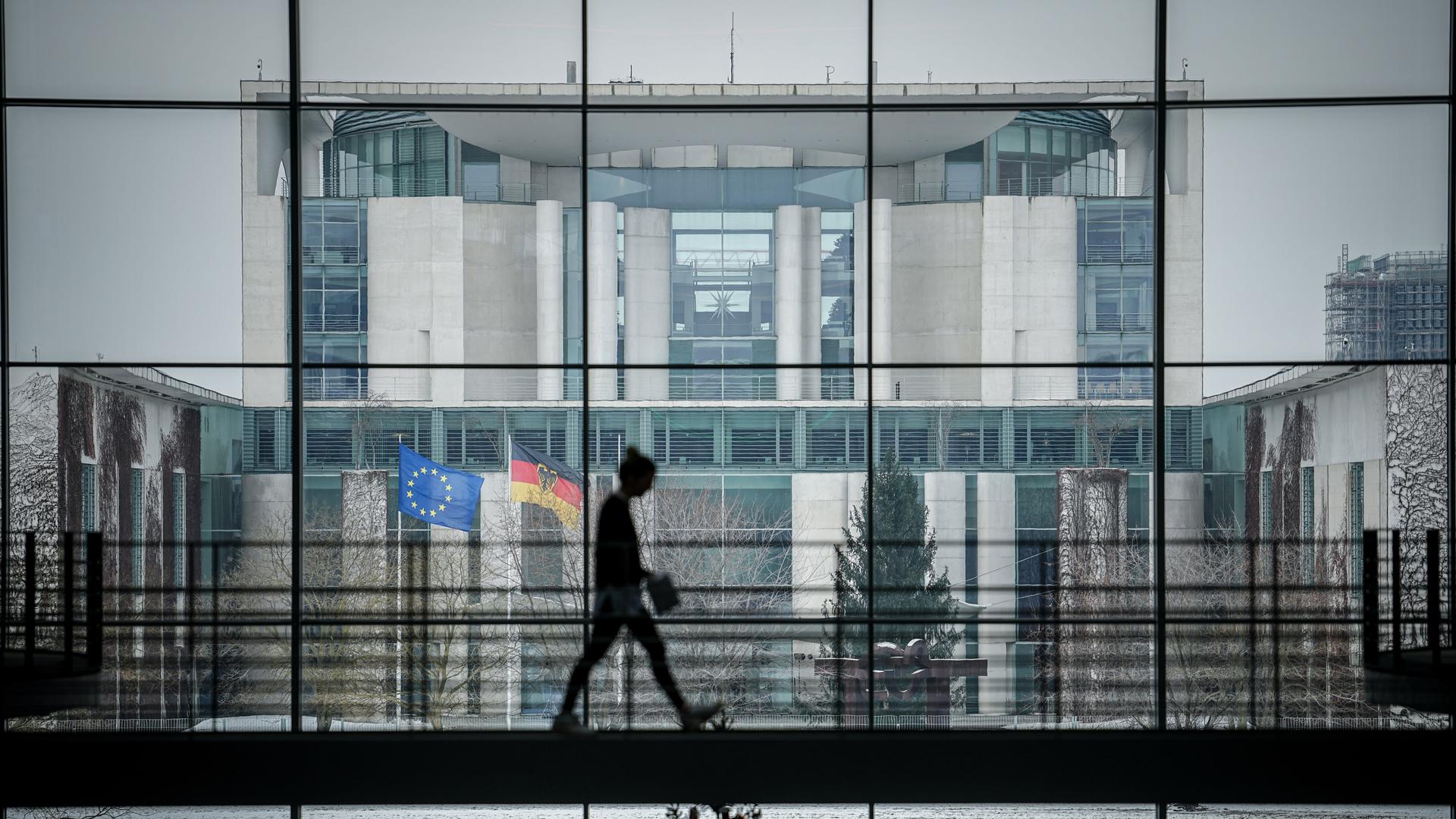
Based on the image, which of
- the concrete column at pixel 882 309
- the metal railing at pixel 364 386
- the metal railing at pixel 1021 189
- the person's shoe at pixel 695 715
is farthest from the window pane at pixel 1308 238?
the metal railing at pixel 364 386

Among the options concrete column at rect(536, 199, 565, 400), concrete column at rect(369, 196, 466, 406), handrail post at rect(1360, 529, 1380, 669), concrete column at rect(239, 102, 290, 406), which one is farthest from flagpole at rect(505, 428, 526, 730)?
handrail post at rect(1360, 529, 1380, 669)

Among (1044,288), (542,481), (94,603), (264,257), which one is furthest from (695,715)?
(1044,288)

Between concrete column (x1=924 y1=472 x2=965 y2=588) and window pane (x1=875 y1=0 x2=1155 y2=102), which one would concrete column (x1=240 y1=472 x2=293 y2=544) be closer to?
concrete column (x1=924 y1=472 x2=965 y2=588)

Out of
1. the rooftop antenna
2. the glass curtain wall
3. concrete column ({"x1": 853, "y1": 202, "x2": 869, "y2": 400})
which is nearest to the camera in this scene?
the glass curtain wall

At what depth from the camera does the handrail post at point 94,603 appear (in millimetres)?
7816

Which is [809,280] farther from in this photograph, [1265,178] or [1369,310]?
[1369,310]

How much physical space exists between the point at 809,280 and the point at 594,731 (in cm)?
788

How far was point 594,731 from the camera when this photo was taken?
7.03m

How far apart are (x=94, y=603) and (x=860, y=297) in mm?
8693

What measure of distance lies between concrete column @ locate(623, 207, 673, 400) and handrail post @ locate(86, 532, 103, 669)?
6.46 meters

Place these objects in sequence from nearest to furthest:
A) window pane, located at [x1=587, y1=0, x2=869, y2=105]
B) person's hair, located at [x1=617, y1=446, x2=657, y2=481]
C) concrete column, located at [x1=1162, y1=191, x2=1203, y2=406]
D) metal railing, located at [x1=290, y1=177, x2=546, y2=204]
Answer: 1. person's hair, located at [x1=617, y1=446, x2=657, y2=481]
2. concrete column, located at [x1=1162, y1=191, x2=1203, y2=406]
3. window pane, located at [x1=587, y1=0, x2=869, y2=105]
4. metal railing, located at [x1=290, y1=177, x2=546, y2=204]

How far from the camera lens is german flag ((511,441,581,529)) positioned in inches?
510

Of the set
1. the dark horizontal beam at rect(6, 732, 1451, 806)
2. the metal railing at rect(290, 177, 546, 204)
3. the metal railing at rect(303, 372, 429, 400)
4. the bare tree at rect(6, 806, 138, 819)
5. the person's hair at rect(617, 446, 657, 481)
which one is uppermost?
the metal railing at rect(290, 177, 546, 204)

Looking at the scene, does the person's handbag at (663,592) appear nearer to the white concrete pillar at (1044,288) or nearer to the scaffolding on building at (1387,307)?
the scaffolding on building at (1387,307)
